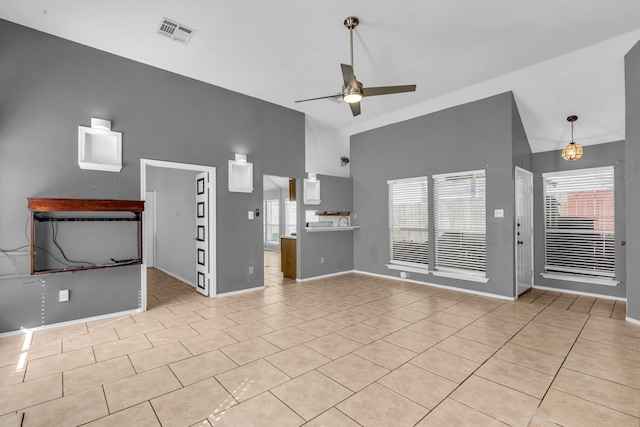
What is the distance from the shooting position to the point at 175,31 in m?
3.51

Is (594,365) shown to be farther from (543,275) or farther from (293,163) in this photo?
(293,163)

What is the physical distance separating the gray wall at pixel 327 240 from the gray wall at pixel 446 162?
0.75ft

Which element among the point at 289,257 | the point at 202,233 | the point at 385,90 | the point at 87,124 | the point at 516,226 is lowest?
the point at 289,257

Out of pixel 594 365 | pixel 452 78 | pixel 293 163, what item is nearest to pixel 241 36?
pixel 293 163

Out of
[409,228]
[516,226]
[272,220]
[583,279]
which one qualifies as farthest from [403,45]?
[272,220]

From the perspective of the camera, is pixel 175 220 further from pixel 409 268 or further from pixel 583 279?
pixel 583 279

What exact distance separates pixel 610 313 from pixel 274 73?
18.7ft

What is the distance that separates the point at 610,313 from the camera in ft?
13.5

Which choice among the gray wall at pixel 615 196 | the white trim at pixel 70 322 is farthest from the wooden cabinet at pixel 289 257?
the gray wall at pixel 615 196

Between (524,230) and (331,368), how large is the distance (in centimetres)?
440

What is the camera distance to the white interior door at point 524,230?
491cm

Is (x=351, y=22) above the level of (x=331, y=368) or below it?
above

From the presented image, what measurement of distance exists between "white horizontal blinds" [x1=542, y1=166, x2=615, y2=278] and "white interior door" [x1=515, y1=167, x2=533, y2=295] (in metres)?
0.28

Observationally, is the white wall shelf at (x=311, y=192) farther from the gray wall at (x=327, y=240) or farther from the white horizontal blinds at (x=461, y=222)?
the white horizontal blinds at (x=461, y=222)
